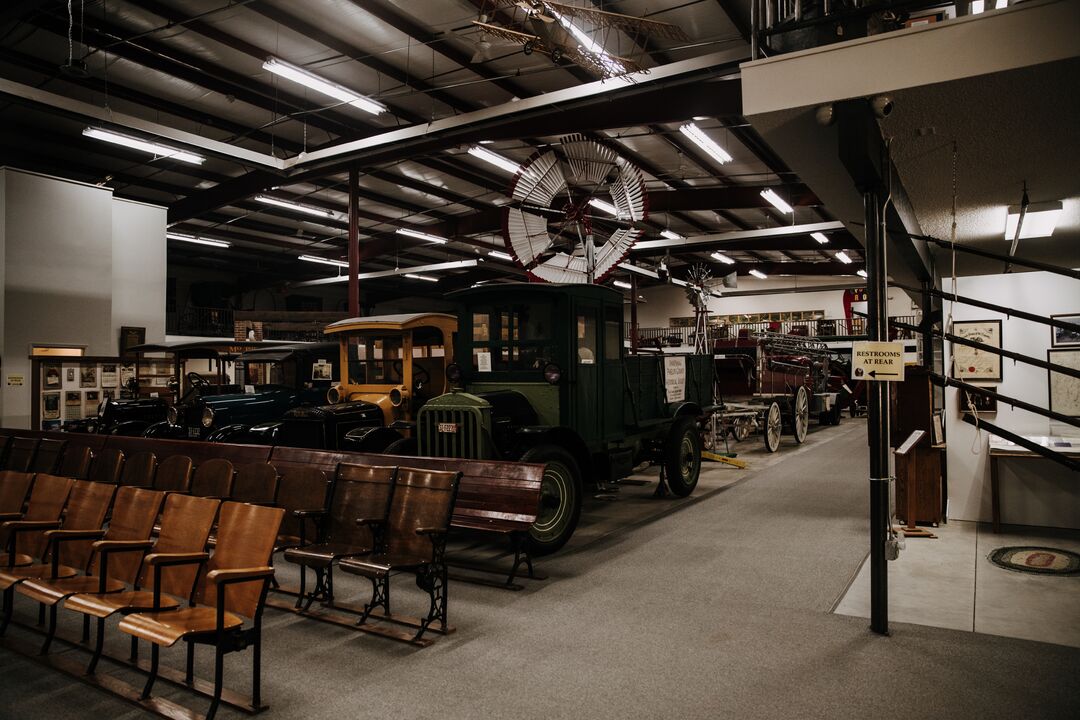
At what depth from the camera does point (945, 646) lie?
11.6ft

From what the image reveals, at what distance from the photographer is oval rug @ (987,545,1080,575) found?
4.75 metres

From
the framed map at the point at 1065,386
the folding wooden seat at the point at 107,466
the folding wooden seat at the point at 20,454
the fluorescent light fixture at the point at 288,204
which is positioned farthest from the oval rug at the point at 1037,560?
the fluorescent light fixture at the point at 288,204

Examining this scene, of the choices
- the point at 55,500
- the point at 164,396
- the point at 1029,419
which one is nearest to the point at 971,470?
the point at 1029,419

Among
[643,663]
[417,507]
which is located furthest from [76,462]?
[643,663]

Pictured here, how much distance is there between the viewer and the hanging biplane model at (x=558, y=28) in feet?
21.6

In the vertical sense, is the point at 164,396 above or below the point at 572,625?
above

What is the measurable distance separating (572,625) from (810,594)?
170cm

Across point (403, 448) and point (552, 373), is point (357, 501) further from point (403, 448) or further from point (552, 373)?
point (552, 373)

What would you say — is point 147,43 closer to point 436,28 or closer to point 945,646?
point 436,28

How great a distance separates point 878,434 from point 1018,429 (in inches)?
146

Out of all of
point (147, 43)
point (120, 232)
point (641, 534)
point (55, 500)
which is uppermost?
point (147, 43)

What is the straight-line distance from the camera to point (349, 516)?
4.40 m

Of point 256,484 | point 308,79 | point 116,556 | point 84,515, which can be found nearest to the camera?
point 116,556

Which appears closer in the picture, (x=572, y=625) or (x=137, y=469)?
(x=572, y=625)
